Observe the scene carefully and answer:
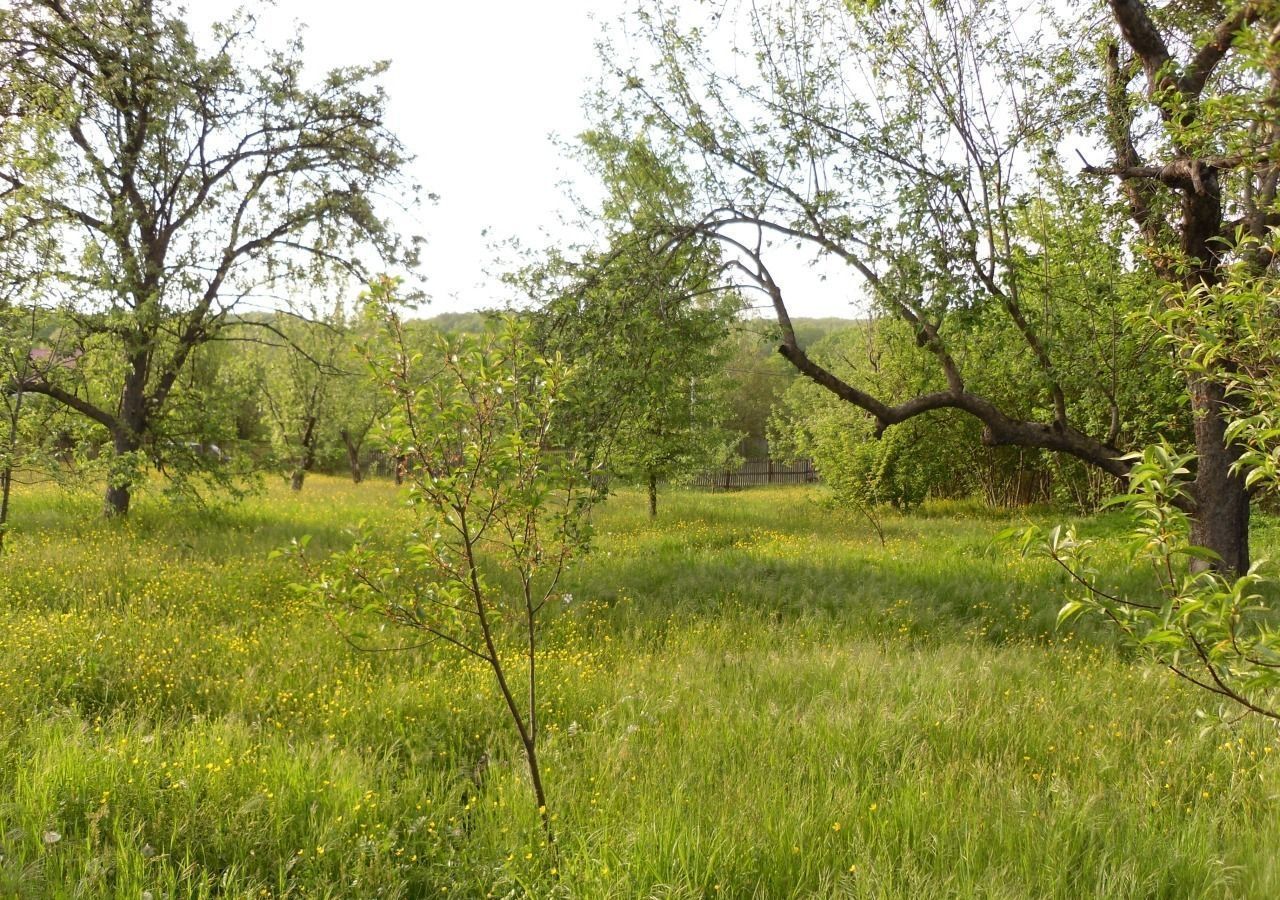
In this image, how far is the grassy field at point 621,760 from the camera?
3.12 meters

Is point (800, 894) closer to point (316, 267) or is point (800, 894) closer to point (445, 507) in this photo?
point (445, 507)

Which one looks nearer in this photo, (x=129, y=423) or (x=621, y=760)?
(x=621, y=760)

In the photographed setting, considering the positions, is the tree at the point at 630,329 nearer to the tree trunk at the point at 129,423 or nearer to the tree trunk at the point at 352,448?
the tree trunk at the point at 129,423

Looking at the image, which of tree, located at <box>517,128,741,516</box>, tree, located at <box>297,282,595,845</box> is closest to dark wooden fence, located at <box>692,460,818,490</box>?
tree, located at <box>517,128,741,516</box>

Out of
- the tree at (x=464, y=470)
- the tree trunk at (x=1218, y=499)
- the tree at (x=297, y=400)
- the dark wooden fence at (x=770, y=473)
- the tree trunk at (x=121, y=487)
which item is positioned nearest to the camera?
the tree at (x=464, y=470)

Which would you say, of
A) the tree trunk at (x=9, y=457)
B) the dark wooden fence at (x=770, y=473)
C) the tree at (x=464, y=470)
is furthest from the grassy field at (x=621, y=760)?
the dark wooden fence at (x=770, y=473)

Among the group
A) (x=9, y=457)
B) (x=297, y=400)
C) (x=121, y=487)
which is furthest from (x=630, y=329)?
(x=297, y=400)

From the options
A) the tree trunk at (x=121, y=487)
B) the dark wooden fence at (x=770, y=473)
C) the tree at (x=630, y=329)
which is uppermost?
the tree at (x=630, y=329)

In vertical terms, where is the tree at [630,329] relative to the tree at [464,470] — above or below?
above

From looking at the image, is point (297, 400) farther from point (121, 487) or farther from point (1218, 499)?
point (1218, 499)

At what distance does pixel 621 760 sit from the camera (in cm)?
409

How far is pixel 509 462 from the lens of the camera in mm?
3309

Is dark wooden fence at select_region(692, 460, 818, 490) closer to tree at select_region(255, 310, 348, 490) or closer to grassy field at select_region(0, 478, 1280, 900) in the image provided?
tree at select_region(255, 310, 348, 490)

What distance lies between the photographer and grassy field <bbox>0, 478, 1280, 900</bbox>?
312cm
